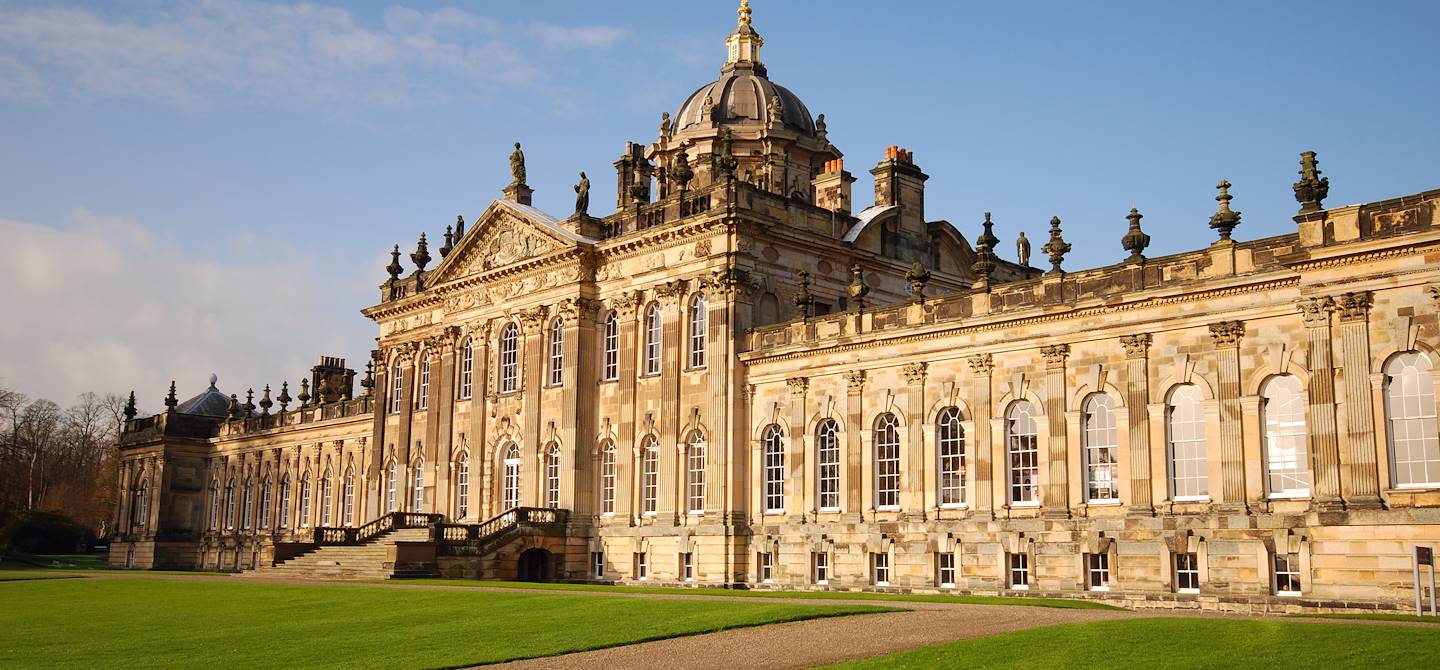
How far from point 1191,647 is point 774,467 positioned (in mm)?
21866

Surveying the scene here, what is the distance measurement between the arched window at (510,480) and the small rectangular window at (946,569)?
1775cm

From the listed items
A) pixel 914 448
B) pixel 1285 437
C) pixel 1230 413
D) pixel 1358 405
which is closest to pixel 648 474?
pixel 914 448

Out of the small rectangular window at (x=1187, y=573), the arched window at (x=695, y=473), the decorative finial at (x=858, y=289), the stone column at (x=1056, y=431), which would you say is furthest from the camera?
the arched window at (x=695, y=473)

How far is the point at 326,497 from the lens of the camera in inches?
2493

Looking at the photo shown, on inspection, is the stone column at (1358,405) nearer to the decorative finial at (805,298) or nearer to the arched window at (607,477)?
the decorative finial at (805,298)

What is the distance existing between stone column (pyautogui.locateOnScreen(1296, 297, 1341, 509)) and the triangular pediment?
928 inches

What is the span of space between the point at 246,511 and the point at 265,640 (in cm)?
4874

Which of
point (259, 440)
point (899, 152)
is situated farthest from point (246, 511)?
point (899, 152)

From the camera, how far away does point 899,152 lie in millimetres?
45312

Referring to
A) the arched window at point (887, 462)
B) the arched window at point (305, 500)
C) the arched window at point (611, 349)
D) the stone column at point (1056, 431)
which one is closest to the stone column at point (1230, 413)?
the stone column at point (1056, 431)

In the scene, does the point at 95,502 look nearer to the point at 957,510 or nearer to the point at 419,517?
the point at 419,517

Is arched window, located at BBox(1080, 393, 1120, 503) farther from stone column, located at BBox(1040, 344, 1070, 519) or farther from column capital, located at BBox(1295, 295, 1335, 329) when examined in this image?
column capital, located at BBox(1295, 295, 1335, 329)

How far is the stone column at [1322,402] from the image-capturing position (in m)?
25.8

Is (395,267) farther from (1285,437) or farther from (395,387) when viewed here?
(1285,437)
